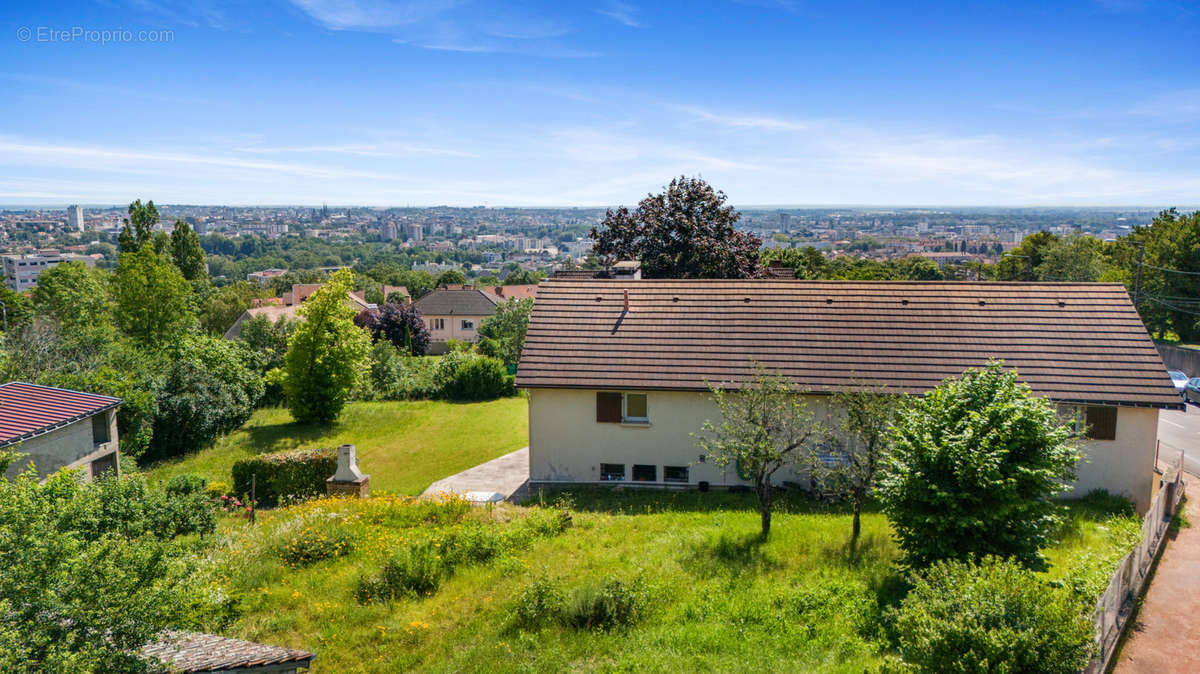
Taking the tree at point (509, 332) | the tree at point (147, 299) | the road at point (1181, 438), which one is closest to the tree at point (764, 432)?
the road at point (1181, 438)

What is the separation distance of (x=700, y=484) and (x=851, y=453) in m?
6.29

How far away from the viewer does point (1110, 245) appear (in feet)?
250

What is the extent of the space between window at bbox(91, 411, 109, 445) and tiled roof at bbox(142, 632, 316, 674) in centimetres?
1941

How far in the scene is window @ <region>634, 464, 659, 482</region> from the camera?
2116 cm

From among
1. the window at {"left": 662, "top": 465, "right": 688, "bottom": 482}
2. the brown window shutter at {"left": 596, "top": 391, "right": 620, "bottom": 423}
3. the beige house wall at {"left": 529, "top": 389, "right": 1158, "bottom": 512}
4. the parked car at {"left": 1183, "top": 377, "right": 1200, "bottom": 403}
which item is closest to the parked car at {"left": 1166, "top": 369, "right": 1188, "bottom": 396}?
the parked car at {"left": 1183, "top": 377, "right": 1200, "bottom": 403}

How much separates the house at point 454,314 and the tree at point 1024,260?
57518mm

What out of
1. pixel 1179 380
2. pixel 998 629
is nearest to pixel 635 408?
pixel 998 629

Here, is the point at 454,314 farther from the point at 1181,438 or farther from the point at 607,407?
the point at 1181,438

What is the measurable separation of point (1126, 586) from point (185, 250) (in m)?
83.2

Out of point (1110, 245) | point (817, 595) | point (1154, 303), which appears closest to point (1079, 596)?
point (817, 595)

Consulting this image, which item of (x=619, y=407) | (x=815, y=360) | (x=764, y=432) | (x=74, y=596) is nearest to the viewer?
(x=74, y=596)

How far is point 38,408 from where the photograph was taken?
22.9m

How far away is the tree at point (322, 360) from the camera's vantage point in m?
31.8

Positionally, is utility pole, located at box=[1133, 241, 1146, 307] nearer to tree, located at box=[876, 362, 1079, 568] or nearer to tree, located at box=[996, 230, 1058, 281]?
tree, located at box=[996, 230, 1058, 281]
